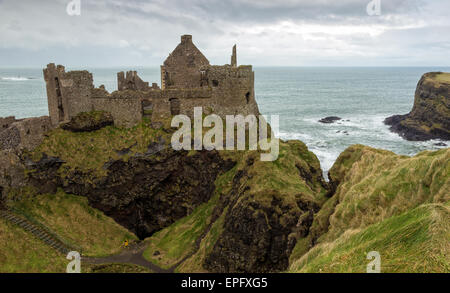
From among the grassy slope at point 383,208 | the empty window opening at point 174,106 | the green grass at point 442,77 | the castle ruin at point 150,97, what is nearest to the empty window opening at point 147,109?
the castle ruin at point 150,97

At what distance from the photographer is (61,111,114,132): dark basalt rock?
32.9 meters

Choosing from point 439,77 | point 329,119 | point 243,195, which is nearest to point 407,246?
point 243,195

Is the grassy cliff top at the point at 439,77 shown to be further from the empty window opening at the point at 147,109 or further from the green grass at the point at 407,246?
the green grass at the point at 407,246

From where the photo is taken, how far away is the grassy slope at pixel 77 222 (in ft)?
90.6

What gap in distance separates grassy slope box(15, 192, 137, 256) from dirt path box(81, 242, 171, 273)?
0.71 m

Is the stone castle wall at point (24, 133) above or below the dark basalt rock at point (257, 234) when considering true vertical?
above

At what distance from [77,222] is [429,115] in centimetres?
8135

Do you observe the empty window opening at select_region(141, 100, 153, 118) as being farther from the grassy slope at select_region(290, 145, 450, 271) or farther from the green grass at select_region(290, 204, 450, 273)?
the green grass at select_region(290, 204, 450, 273)

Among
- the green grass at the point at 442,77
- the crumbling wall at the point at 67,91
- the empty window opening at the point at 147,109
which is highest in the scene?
the green grass at the point at 442,77

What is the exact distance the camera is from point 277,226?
19.1m

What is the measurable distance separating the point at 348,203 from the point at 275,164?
11819 millimetres

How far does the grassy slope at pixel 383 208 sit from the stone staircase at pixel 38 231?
2049cm

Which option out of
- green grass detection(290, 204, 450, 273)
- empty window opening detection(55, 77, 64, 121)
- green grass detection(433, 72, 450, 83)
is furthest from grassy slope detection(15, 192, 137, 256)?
green grass detection(433, 72, 450, 83)

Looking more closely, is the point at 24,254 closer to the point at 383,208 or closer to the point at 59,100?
the point at 59,100
